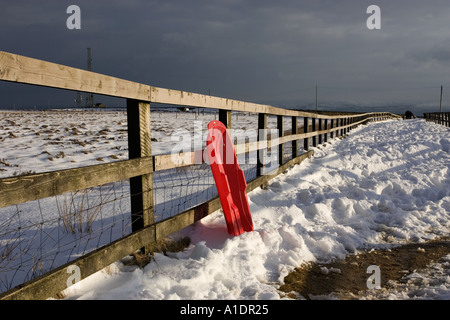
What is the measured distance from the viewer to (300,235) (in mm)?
3938

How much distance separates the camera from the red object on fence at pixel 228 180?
12.5ft

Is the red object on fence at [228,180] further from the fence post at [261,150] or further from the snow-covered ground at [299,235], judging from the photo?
the fence post at [261,150]

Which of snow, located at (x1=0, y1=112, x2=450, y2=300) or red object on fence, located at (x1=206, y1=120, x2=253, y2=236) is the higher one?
red object on fence, located at (x1=206, y1=120, x2=253, y2=236)

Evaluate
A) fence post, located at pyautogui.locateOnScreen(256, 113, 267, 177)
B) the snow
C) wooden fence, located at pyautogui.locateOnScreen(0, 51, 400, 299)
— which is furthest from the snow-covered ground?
fence post, located at pyautogui.locateOnScreen(256, 113, 267, 177)

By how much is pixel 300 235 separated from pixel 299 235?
0.27ft

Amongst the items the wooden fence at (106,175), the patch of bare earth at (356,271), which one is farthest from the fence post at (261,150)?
the patch of bare earth at (356,271)

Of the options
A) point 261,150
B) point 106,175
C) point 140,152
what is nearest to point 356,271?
point 140,152

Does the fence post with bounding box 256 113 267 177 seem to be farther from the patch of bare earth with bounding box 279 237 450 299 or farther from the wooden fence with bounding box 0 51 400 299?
the patch of bare earth with bounding box 279 237 450 299

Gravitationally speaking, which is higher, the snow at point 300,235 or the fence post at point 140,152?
the fence post at point 140,152

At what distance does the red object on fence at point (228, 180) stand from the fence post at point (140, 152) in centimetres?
91

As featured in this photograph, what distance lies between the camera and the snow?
2699 mm

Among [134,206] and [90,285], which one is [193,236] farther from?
[90,285]

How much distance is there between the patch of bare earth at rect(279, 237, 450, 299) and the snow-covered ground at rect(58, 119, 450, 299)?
0.37 feet

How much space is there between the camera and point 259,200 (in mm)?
5238
